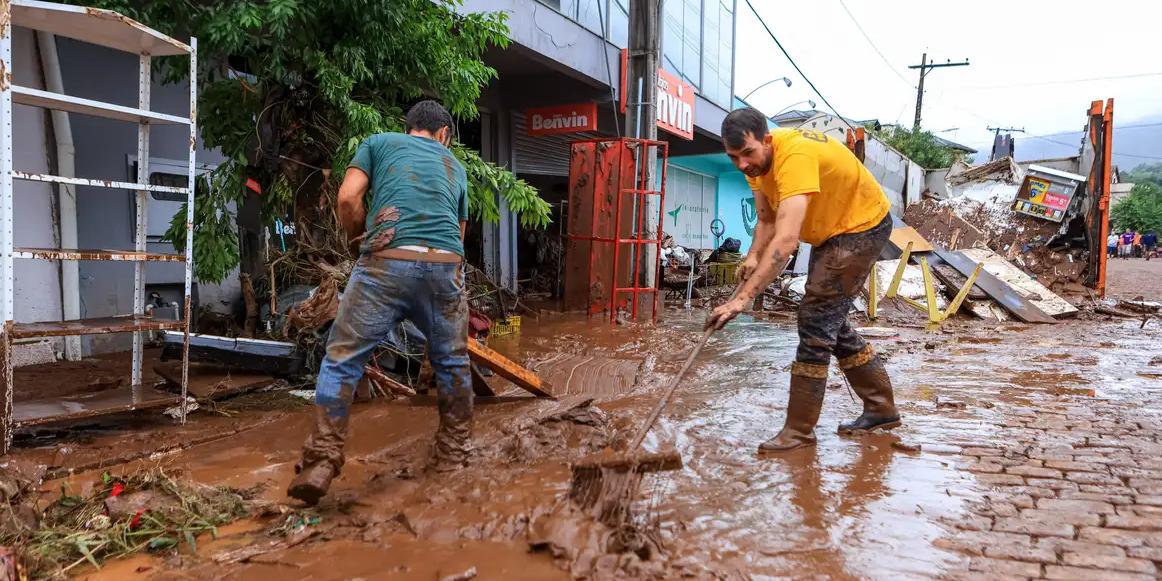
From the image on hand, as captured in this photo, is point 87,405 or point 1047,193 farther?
point 1047,193

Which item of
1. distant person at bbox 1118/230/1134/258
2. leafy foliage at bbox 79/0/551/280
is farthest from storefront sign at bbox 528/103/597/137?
distant person at bbox 1118/230/1134/258

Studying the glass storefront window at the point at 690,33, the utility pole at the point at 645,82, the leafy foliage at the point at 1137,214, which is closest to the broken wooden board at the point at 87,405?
the utility pole at the point at 645,82

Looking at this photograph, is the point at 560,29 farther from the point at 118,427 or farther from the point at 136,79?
the point at 118,427

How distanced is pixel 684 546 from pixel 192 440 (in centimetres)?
267

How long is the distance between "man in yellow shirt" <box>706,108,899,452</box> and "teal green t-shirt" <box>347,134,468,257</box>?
130 cm

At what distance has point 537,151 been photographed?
478 inches

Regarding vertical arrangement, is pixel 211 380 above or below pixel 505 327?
below

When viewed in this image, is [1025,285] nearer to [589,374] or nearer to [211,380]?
[589,374]

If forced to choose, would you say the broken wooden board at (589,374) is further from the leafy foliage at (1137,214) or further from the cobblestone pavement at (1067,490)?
the leafy foliage at (1137,214)

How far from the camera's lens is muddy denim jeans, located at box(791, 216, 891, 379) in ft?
11.4

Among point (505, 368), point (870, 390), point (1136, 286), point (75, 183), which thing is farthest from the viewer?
point (1136, 286)

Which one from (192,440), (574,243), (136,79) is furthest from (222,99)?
(574,243)

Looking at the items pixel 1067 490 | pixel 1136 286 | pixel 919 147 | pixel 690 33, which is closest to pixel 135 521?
pixel 1067 490

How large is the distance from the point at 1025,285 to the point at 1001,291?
759mm
